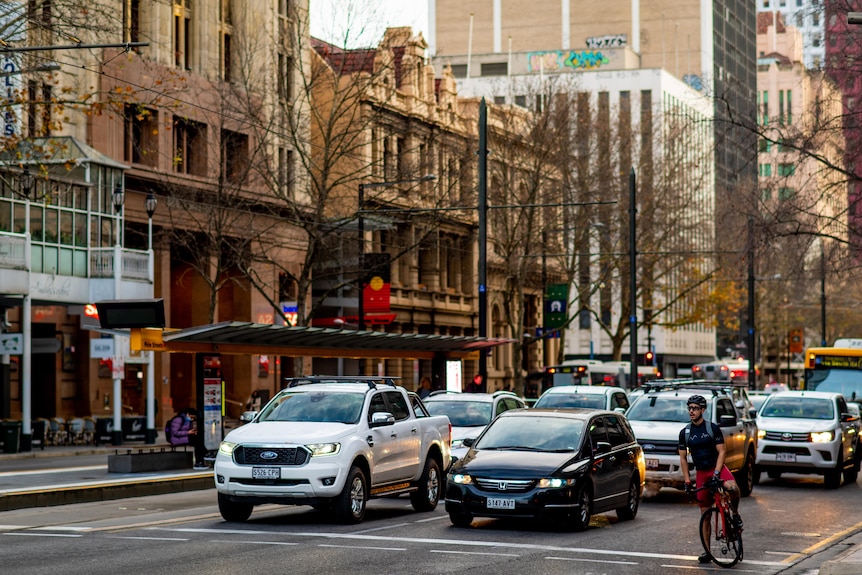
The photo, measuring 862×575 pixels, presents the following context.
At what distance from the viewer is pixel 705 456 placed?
15.6 m

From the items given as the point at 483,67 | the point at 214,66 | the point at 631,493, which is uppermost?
the point at 483,67

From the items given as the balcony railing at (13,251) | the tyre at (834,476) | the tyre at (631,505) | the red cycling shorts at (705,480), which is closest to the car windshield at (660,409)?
the tyre at (834,476)

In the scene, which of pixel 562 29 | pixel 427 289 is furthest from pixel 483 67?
pixel 427 289

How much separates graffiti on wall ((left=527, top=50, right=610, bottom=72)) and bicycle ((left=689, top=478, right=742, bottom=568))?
4047 inches

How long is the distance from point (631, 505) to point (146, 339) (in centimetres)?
976

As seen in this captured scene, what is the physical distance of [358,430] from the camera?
1912 centimetres

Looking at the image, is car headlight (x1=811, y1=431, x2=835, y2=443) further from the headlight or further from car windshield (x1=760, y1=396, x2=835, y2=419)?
the headlight

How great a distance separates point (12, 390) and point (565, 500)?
108 ft

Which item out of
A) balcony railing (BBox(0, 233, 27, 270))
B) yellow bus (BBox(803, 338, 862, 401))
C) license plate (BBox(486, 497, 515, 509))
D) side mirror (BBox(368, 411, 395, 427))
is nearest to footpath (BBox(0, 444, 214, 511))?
side mirror (BBox(368, 411, 395, 427))

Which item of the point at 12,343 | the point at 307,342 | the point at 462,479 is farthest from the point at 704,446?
the point at 12,343

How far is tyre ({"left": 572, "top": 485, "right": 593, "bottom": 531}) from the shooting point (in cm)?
1808

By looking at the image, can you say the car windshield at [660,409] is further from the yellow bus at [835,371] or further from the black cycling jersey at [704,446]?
the yellow bus at [835,371]

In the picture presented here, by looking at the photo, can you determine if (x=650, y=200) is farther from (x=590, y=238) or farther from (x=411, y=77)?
(x=411, y=77)

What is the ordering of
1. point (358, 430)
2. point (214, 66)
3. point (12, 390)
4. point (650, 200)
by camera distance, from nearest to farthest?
point (358, 430) → point (12, 390) → point (214, 66) → point (650, 200)
